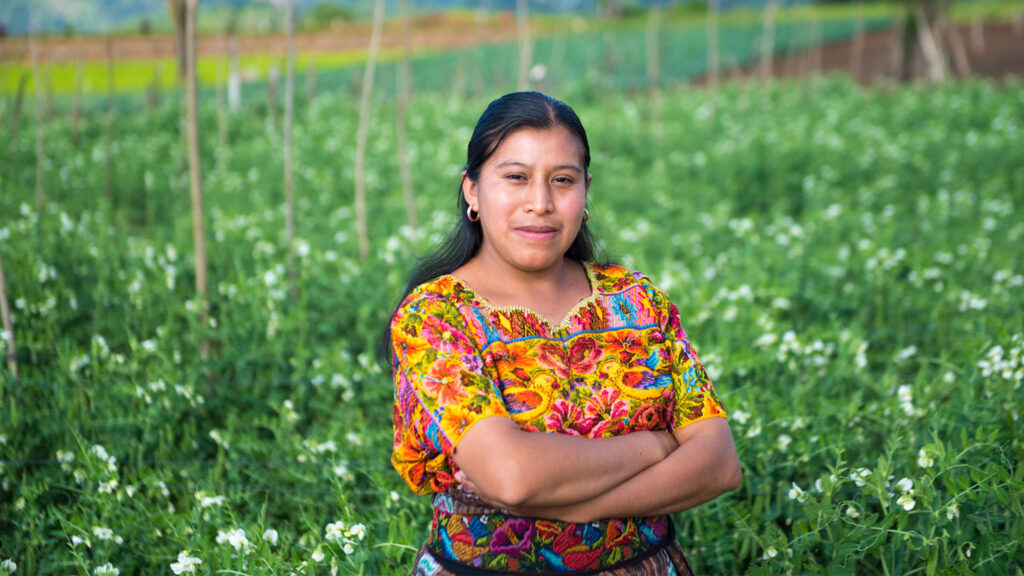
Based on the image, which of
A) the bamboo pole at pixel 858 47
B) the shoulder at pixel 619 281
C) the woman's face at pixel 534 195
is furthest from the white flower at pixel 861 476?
the bamboo pole at pixel 858 47

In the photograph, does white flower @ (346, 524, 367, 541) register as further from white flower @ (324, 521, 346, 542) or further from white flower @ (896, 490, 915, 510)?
white flower @ (896, 490, 915, 510)

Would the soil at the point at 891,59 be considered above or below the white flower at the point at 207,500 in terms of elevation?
above

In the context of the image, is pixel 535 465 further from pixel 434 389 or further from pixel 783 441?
pixel 783 441

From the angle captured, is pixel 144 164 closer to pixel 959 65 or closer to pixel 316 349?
pixel 316 349

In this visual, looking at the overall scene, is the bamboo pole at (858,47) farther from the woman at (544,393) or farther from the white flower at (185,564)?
the white flower at (185,564)

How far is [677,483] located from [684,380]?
237 millimetres

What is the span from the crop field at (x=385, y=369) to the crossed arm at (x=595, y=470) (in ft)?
1.85

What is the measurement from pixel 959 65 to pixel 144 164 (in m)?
17.3

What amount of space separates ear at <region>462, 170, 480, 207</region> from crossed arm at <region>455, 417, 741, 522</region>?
509 mm

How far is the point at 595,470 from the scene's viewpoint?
1.47 m

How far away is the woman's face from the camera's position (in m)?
1.62

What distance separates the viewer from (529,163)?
162 centimetres

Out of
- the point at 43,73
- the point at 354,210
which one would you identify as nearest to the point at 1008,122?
the point at 354,210

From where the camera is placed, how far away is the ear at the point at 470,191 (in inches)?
68.9
